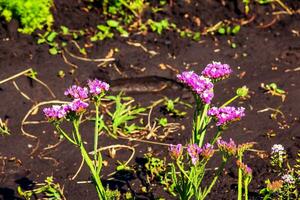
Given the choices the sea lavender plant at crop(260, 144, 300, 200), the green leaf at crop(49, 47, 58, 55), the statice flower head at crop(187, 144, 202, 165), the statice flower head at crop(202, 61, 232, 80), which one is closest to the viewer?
the statice flower head at crop(187, 144, 202, 165)

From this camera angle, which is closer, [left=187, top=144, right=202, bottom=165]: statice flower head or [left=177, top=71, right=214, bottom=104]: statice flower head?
[left=187, top=144, right=202, bottom=165]: statice flower head

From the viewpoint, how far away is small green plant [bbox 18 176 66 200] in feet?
10.6

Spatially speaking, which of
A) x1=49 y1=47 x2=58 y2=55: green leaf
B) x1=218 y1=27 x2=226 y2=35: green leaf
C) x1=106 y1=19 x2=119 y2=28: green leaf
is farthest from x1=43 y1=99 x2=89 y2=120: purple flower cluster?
x1=218 y1=27 x2=226 y2=35: green leaf

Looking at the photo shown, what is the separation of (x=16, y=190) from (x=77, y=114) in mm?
1093

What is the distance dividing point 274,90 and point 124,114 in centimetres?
98

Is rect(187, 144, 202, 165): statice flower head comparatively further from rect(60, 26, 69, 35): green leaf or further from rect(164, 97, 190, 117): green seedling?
rect(60, 26, 69, 35): green leaf

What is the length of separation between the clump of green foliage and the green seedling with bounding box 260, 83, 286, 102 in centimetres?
163

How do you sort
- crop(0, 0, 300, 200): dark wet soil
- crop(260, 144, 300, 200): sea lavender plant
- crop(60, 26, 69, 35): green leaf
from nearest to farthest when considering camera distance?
crop(260, 144, 300, 200): sea lavender plant, crop(0, 0, 300, 200): dark wet soil, crop(60, 26, 69, 35): green leaf

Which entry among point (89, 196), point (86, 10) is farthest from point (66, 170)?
point (86, 10)

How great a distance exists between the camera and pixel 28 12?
175 inches

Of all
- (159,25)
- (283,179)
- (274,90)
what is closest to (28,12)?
(159,25)

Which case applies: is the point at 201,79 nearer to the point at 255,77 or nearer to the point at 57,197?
the point at 57,197

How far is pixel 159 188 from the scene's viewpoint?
3256 millimetres

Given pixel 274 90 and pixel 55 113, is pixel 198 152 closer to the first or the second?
pixel 55 113
